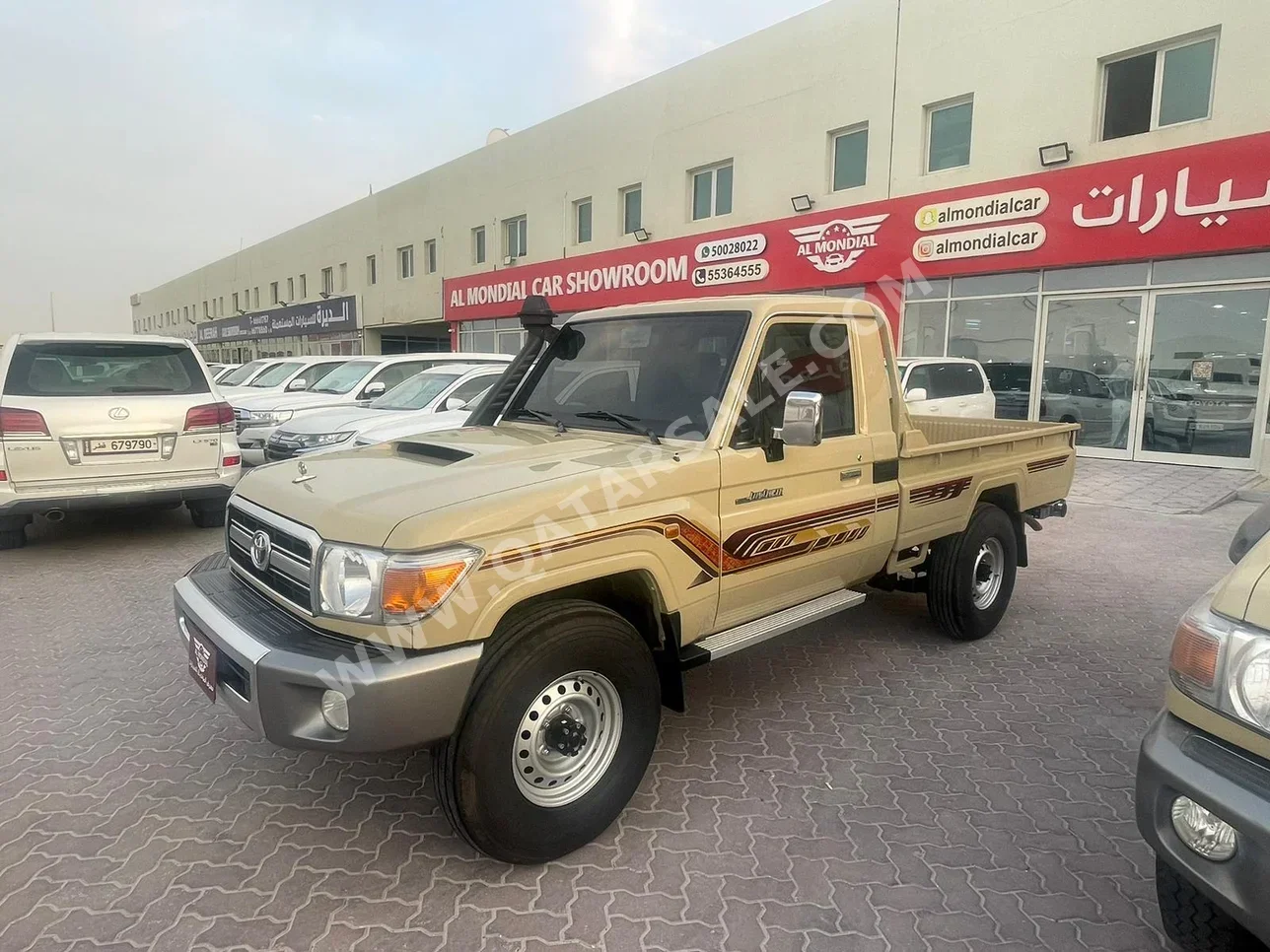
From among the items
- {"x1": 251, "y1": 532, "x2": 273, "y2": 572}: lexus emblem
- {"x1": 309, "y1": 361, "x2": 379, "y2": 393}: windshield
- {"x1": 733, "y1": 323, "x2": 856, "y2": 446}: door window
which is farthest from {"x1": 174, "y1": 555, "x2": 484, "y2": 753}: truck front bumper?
{"x1": 309, "y1": 361, "x2": 379, "y2": 393}: windshield

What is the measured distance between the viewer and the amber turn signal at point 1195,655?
193 cm

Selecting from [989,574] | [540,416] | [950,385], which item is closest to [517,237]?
[950,385]

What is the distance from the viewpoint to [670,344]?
3.53 meters

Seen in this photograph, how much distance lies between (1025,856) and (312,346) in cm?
3918

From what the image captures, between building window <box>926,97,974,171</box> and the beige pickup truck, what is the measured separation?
1149 cm

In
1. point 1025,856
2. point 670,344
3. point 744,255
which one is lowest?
point 1025,856

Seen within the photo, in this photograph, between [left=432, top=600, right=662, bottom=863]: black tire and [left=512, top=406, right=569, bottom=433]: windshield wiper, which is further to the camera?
[left=512, top=406, right=569, bottom=433]: windshield wiper

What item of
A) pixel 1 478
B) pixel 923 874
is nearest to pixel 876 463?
pixel 923 874

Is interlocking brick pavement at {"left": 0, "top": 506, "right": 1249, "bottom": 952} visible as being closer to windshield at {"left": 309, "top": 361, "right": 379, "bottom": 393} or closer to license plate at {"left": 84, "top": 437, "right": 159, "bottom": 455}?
license plate at {"left": 84, "top": 437, "right": 159, "bottom": 455}

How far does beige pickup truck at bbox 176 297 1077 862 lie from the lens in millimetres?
2365

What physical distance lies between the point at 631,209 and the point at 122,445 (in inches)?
606

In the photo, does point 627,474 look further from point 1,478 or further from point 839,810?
point 1,478

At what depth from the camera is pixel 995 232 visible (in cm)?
1276

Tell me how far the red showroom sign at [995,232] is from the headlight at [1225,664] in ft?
36.8
